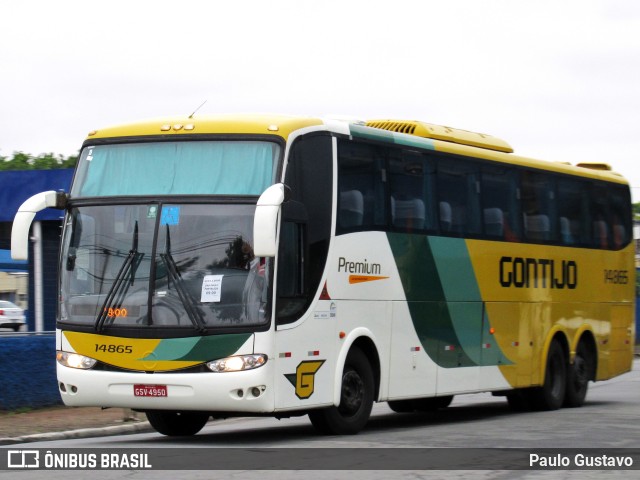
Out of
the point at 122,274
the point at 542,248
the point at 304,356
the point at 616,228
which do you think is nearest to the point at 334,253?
the point at 304,356

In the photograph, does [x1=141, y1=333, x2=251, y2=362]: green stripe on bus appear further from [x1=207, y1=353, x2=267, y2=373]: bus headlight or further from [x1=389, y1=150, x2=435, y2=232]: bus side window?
[x1=389, y1=150, x2=435, y2=232]: bus side window

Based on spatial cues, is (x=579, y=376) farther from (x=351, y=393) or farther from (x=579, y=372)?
(x=351, y=393)

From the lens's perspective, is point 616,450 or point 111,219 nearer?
point 616,450

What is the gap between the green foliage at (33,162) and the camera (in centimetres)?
7594

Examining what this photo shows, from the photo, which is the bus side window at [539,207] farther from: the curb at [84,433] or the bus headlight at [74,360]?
the bus headlight at [74,360]

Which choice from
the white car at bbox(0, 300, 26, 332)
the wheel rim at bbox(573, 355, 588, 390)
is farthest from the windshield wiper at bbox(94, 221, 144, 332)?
the white car at bbox(0, 300, 26, 332)

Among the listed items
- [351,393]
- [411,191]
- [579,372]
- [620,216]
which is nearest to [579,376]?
[579,372]

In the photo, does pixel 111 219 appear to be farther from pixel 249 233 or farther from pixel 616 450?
pixel 616 450

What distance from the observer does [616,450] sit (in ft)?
43.2

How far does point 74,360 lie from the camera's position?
1395cm

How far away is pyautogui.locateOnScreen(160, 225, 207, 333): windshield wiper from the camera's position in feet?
43.6

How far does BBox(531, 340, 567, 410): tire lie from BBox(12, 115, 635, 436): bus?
7.99ft

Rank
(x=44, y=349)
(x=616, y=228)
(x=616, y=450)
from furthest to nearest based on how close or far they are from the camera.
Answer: (x=616, y=228) < (x=44, y=349) < (x=616, y=450)

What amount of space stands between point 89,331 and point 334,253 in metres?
2.85
